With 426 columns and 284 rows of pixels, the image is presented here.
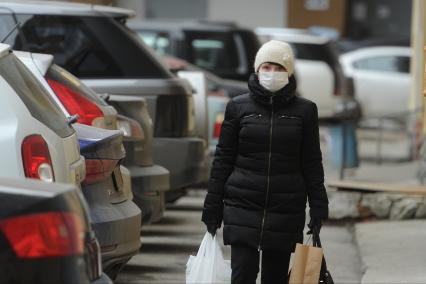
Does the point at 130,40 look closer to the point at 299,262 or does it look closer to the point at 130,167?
the point at 130,167

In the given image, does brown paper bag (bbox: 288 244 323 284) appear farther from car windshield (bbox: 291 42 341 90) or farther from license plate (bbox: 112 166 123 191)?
car windshield (bbox: 291 42 341 90)

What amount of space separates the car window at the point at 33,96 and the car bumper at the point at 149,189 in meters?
2.35

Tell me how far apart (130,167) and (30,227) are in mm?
4569

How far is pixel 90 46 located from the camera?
9.76m

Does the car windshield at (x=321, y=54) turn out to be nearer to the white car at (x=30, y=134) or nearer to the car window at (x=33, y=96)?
the car window at (x=33, y=96)

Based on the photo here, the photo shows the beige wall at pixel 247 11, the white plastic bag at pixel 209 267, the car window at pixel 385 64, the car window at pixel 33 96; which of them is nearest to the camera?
the car window at pixel 33 96

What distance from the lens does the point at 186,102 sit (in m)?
10.2

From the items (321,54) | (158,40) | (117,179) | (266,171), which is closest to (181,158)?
(117,179)

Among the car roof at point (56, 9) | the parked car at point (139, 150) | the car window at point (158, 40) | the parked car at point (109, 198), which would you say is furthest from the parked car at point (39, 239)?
the car window at point (158, 40)

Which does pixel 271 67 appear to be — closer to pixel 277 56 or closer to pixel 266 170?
pixel 277 56

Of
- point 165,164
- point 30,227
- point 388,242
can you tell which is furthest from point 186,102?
point 30,227

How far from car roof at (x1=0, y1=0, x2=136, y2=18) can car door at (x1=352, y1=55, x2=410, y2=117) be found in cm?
1472

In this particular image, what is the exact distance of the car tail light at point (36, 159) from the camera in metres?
6.01

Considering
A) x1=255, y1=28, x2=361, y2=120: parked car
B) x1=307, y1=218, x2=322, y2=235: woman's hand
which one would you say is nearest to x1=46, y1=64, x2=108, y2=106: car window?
x1=307, y1=218, x2=322, y2=235: woman's hand
